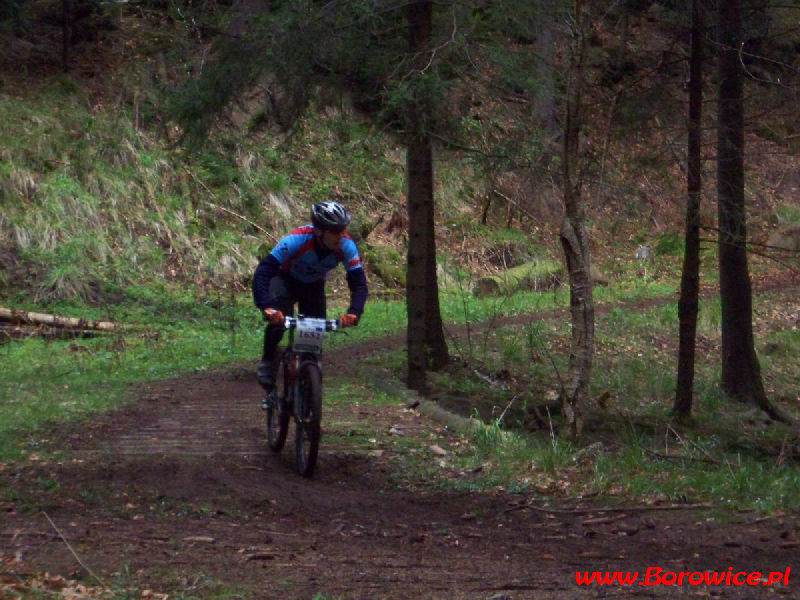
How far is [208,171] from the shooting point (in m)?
24.8

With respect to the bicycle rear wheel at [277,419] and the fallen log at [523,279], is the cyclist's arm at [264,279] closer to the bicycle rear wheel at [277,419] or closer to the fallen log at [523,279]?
the bicycle rear wheel at [277,419]

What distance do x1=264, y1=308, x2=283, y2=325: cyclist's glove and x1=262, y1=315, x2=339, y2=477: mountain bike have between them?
6 cm

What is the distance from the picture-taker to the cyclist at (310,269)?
803 cm

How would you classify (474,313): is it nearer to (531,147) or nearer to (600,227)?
(531,147)

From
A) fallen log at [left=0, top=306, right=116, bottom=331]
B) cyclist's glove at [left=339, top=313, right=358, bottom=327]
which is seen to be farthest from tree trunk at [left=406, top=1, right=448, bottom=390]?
fallen log at [left=0, top=306, right=116, bottom=331]

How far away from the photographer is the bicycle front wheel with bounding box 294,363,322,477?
7.94 m

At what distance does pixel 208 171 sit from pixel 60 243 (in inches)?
223

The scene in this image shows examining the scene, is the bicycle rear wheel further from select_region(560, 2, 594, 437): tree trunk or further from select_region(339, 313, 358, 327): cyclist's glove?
select_region(560, 2, 594, 437): tree trunk

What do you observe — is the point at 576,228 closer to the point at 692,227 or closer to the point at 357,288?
the point at 357,288

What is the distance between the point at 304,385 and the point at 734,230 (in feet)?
25.3

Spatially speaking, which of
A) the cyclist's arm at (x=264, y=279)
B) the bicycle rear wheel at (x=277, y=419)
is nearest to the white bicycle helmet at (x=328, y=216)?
the cyclist's arm at (x=264, y=279)

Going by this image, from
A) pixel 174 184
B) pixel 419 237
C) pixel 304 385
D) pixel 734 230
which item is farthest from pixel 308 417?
pixel 174 184

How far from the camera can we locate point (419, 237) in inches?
491

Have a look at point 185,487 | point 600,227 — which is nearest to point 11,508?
point 185,487
